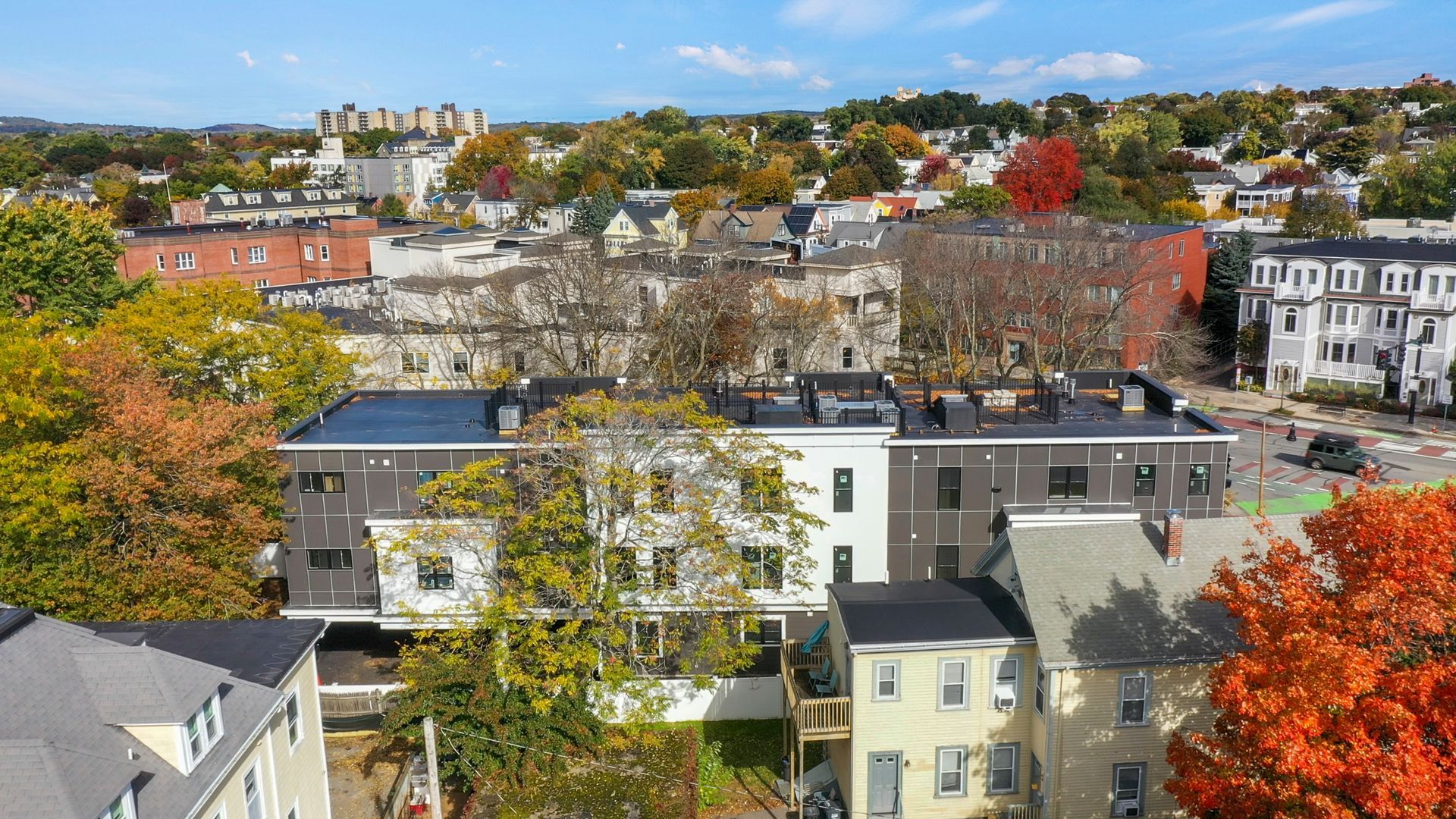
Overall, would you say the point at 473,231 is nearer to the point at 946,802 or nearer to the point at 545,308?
the point at 545,308

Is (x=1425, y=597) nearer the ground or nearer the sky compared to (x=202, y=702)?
nearer the sky

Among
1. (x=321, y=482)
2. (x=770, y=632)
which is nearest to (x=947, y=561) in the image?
(x=770, y=632)

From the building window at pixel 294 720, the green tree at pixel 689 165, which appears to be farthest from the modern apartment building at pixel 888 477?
the green tree at pixel 689 165

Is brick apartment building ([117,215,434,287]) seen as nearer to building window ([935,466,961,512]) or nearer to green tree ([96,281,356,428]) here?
green tree ([96,281,356,428])

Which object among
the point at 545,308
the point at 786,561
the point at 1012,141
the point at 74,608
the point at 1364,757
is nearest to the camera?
the point at 1364,757

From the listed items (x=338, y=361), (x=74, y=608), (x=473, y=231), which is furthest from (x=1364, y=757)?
(x=473, y=231)

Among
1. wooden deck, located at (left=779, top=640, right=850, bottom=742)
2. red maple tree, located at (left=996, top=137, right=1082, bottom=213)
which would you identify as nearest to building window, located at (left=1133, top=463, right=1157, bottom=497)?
wooden deck, located at (left=779, top=640, right=850, bottom=742)

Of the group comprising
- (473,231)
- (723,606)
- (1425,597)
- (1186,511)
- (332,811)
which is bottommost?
(332,811)
